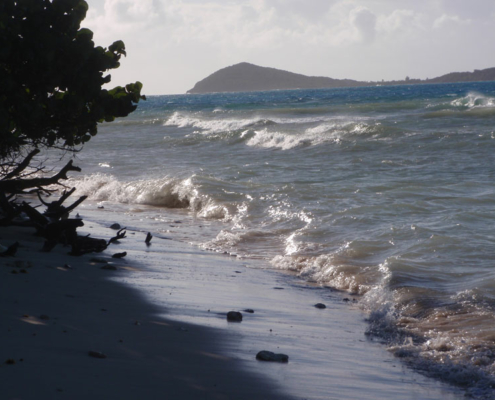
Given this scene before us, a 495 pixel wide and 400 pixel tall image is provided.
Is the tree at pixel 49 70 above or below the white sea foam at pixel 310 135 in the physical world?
above

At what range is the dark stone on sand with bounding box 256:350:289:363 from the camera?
14.7 feet

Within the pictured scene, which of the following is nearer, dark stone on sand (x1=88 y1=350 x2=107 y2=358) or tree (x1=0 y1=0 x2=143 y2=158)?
dark stone on sand (x1=88 y1=350 x2=107 y2=358)

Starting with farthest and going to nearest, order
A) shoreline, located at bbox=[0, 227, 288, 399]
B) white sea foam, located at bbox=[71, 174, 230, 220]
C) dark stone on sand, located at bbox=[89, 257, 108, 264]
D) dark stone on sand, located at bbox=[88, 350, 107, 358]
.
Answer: white sea foam, located at bbox=[71, 174, 230, 220]
dark stone on sand, located at bbox=[89, 257, 108, 264]
dark stone on sand, located at bbox=[88, 350, 107, 358]
shoreline, located at bbox=[0, 227, 288, 399]

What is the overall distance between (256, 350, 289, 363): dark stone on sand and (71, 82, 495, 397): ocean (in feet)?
3.83

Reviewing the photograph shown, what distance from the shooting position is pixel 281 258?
344 inches

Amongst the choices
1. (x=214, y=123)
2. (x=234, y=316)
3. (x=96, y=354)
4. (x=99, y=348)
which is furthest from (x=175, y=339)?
(x=214, y=123)

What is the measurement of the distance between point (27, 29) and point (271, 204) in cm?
750

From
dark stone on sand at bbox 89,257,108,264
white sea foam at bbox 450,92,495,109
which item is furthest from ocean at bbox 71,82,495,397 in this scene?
white sea foam at bbox 450,92,495,109

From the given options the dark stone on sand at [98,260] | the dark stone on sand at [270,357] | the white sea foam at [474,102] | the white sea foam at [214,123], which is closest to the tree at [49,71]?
the dark stone on sand at [98,260]

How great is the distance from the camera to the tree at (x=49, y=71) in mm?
5738

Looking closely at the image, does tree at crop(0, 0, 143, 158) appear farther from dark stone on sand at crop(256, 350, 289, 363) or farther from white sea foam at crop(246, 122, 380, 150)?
white sea foam at crop(246, 122, 380, 150)

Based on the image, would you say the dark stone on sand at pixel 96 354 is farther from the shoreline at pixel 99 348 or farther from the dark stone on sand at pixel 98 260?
the dark stone on sand at pixel 98 260

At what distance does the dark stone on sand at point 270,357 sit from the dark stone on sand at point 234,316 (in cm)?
96

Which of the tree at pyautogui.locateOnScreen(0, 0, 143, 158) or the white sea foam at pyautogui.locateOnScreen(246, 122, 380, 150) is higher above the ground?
the tree at pyautogui.locateOnScreen(0, 0, 143, 158)
